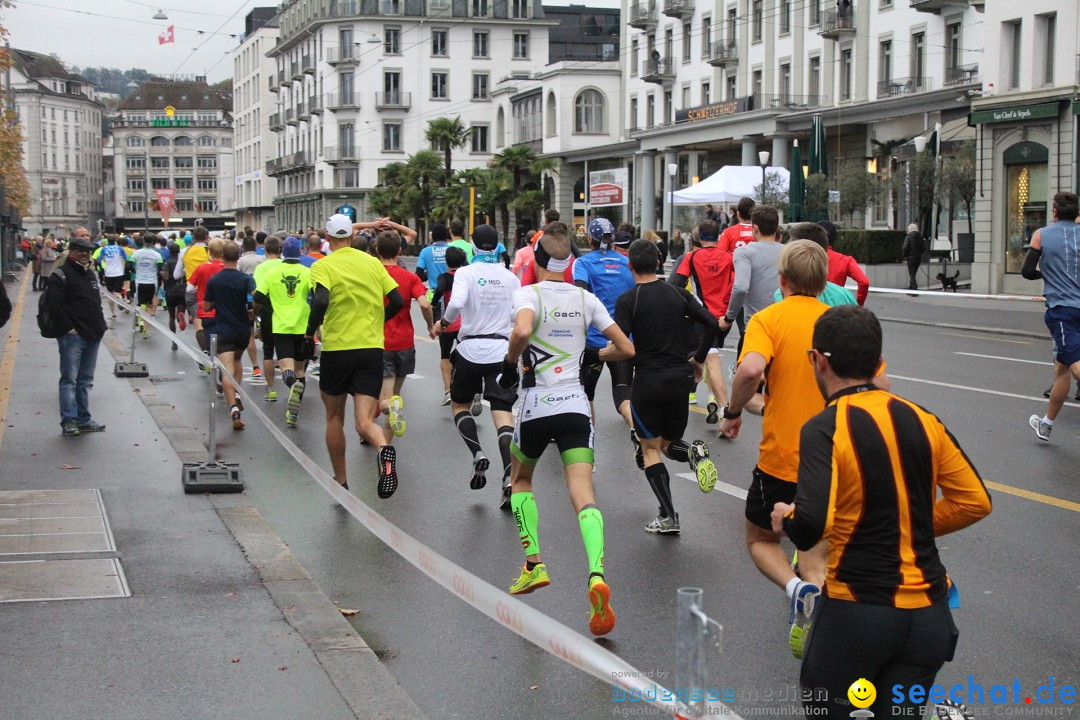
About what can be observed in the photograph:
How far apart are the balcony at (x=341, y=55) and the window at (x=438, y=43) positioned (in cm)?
544

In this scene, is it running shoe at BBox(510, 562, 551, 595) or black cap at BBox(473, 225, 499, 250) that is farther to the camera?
black cap at BBox(473, 225, 499, 250)

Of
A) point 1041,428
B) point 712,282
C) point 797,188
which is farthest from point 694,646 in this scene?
point 797,188

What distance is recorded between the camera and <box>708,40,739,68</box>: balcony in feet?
179

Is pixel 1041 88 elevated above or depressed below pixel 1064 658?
above

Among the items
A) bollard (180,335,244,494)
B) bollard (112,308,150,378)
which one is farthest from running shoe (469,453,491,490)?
bollard (112,308,150,378)

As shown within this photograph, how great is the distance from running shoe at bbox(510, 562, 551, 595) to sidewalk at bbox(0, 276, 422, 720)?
794mm

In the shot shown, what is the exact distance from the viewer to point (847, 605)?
3.35m

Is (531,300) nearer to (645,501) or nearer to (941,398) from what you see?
(645,501)

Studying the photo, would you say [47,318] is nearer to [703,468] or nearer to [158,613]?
[158,613]

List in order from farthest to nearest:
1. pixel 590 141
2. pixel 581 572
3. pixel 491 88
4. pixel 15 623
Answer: pixel 491 88
pixel 590 141
pixel 581 572
pixel 15 623

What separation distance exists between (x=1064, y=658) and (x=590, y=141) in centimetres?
6573

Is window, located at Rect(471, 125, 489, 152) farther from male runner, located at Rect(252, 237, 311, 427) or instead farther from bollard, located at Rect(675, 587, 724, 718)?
bollard, located at Rect(675, 587, 724, 718)

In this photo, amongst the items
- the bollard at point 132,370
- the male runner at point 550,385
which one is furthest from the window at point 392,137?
the male runner at point 550,385

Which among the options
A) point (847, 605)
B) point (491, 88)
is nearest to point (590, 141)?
point (491, 88)
